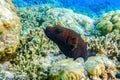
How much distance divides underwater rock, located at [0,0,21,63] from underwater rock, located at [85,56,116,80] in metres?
1.60

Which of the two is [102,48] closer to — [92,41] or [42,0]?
[92,41]

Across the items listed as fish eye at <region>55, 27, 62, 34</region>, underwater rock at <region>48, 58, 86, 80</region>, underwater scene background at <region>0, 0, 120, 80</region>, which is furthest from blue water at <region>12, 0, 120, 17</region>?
fish eye at <region>55, 27, 62, 34</region>

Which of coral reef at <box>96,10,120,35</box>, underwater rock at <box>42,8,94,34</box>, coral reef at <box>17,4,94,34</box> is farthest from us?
underwater rock at <box>42,8,94,34</box>

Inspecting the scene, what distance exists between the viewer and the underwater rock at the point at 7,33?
4.89 m

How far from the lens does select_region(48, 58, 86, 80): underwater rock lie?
477cm

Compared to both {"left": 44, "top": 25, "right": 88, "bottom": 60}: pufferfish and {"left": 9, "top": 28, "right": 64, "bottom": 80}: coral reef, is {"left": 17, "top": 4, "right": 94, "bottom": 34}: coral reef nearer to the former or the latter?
{"left": 9, "top": 28, "right": 64, "bottom": 80}: coral reef

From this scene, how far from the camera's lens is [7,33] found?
4957 mm

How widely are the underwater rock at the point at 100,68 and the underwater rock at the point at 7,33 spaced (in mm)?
1596

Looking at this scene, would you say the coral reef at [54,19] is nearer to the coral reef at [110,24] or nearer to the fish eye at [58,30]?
the coral reef at [110,24]

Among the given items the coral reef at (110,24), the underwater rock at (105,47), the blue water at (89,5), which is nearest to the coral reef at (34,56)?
the underwater rock at (105,47)

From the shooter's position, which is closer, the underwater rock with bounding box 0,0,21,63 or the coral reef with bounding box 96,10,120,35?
the underwater rock with bounding box 0,0,21,63

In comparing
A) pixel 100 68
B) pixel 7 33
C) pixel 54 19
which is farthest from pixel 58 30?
pixel 54 19

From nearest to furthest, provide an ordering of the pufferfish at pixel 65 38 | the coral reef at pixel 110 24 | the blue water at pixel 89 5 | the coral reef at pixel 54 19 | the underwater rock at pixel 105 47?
the pufferfish at pixel 65 38, the underwater rock at pixel 105 47, the coral reef at pixel 54 19, the coral reef at pixel 110 24, the blue water at pixel 89 5

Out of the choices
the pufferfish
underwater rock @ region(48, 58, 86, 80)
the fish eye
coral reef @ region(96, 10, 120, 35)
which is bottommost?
underwater rock @ region(48, 58, 86, 80)
